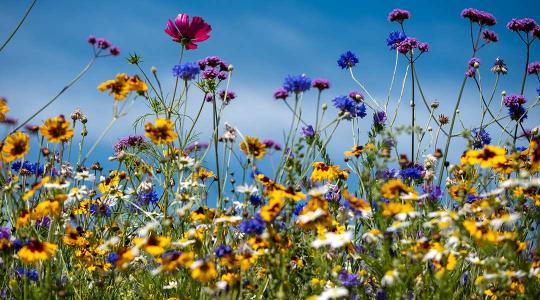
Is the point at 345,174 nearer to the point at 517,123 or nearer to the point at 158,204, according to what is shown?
the point at 158,204

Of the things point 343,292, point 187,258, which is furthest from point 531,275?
point 187,258

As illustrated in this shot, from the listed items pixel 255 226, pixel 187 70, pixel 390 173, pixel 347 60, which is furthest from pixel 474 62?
pixel 255 226

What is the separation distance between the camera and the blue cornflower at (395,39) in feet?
18.1

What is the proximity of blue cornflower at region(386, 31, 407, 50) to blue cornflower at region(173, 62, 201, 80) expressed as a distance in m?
2.63

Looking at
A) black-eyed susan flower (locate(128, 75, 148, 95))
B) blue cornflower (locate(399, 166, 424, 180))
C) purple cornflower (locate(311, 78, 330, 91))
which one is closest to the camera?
black-eyed susan flower (locate(128, 75, 148, 95))

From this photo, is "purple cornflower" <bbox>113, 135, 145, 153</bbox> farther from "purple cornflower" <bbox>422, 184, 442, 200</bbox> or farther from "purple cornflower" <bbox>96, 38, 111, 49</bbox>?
"purple cornflower" <bbox>422, 184, 442, 200</bbox>

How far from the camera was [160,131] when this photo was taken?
9.72 ft

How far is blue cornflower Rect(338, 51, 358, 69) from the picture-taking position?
5.17 meters

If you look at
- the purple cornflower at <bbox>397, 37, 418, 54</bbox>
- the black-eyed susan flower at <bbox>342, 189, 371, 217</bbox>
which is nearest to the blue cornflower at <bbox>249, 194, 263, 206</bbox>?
the black-eyed susan flower at <bbox>342, 189, 371, 217</bbox>

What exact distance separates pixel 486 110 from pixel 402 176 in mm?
1631

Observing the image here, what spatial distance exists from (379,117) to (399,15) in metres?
1.40

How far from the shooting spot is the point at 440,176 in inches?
189

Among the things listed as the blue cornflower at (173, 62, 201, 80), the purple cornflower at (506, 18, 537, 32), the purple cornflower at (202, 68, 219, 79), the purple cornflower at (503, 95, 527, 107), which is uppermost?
the purple cornflower at (506, 18, 537, 32)

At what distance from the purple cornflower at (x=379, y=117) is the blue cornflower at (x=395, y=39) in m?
1.11
